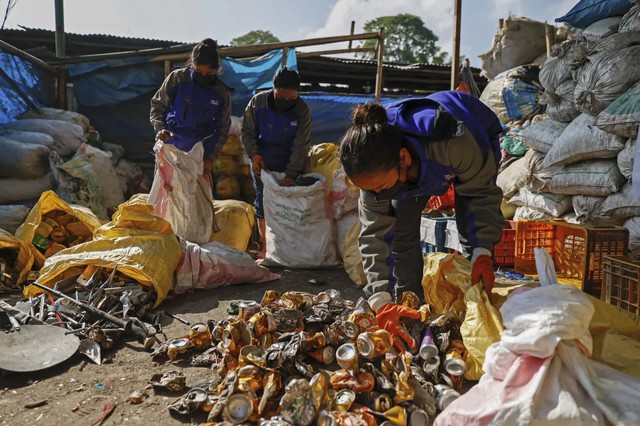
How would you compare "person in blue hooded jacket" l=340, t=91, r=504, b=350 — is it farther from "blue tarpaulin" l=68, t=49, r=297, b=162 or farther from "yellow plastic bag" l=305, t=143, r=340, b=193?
"blue tarpaulin" l=68, t=49, r=297, b=162

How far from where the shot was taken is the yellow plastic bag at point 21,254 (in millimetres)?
3689

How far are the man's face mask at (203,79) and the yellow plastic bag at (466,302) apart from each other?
2.54 m

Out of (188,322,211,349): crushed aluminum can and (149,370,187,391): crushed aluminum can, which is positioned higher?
(188,322,211,349): crushed aluminum can

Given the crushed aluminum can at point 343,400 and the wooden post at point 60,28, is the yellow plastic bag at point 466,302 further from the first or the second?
the wooden post at point 60,28

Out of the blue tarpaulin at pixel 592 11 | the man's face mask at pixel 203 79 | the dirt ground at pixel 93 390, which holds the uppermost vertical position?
the blue tarpaulin at pixel 592 11

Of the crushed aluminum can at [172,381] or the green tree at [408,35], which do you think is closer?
the crushed aluminum can at [172,381]

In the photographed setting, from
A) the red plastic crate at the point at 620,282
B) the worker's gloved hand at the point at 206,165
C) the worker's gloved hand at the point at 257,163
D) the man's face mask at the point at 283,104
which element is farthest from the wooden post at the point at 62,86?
the red plastic crate at the point at 620,282

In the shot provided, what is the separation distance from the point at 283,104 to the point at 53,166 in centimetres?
294

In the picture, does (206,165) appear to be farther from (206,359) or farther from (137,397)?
(137,397)

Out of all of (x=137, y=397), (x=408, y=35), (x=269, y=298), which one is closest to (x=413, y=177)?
(x=269, y=298)

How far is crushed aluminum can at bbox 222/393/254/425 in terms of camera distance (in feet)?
5.94

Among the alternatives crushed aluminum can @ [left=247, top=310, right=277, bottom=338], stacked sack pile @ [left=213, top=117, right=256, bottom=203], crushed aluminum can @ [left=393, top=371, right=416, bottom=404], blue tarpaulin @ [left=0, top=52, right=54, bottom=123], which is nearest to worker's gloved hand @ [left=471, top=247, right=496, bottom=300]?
crushed aluminum can @ [left=393, top=371, right=416, bottom=404]

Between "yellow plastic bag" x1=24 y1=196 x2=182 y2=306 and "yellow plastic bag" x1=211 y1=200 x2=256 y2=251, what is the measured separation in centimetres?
102

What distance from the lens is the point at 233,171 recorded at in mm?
6691
